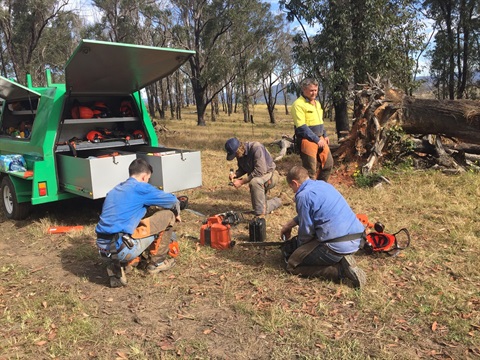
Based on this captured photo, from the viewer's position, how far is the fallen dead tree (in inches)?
301

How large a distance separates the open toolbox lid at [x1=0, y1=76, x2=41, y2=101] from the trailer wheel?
134cm

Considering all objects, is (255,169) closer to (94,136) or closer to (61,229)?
(94,136)

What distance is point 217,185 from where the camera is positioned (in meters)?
8.27

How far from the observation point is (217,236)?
15.6 ft

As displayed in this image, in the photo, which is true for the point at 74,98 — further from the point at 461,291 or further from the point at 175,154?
the point at 461,291

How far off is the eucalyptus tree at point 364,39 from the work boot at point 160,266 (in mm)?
8915

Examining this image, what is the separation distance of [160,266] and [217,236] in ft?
2.76

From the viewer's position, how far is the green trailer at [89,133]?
5096 millimetres

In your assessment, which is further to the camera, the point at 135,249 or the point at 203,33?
the point at 203,33

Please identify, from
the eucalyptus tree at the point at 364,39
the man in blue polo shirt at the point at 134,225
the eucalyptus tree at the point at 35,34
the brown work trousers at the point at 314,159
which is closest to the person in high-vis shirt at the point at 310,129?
the brown work trousers at the point at 314,159

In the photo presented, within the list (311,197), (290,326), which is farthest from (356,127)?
(290,326)

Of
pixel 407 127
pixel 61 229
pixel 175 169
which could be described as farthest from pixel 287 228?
pixel 407 127

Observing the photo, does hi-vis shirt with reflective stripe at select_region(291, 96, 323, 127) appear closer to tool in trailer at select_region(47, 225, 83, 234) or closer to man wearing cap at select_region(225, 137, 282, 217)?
man wearing cap at select_region(225, 137, 282, 217)

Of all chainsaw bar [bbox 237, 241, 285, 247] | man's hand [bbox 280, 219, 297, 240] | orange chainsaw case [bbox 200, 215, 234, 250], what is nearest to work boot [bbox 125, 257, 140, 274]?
orange chainsaw case [bbox 200, 215, 234, 250]
